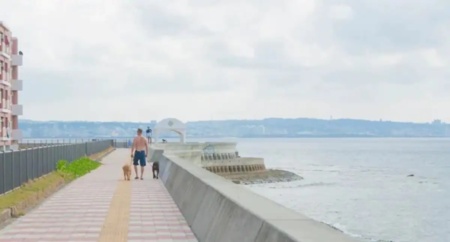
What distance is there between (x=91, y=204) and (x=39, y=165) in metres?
6.78

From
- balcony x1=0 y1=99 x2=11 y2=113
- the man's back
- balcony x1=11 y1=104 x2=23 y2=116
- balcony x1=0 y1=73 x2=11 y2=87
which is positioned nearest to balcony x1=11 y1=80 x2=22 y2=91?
balcony x1=11 y1=104 x2=23 y2=116

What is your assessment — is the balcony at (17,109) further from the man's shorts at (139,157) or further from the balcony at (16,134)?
the man's shorts at (139,157)

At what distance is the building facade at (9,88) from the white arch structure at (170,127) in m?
22.9

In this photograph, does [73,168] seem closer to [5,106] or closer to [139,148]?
[139,148]

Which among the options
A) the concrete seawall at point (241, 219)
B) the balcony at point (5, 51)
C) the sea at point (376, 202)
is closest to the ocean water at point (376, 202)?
the sea at point (376, 202)

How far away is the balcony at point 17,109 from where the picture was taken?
235 ft

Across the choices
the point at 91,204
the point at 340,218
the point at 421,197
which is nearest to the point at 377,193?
the point at 421,197

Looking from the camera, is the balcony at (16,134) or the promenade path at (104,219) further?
the balcony at (16,134)

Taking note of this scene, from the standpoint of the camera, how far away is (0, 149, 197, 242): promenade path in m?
11.6

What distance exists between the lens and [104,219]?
13820 mm

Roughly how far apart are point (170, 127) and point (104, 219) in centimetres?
7940

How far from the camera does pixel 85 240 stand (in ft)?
36.5

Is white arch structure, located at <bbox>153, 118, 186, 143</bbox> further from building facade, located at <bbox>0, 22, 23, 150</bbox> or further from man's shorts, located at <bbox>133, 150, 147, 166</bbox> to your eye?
man's shorts, located at <bbox>133, 150, 147, 166</bbox>

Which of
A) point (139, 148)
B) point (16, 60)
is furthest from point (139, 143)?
point (16, 60)
